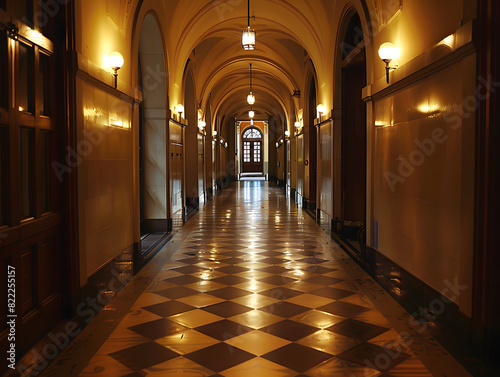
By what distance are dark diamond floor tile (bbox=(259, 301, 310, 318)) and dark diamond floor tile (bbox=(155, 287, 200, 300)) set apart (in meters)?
0.99

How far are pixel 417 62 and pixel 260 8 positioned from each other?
7570mm

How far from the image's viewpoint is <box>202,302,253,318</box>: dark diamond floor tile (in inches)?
177

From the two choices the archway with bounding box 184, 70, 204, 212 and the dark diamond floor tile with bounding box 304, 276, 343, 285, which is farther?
the archway with bounding box 184, 70, 204, 212

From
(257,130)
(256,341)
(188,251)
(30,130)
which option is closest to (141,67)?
(188,251)

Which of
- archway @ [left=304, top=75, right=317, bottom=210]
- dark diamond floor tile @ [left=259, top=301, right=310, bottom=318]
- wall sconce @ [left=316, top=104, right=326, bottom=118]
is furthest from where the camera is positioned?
archway @ [left=304, top=75, right=317, bottom=210]

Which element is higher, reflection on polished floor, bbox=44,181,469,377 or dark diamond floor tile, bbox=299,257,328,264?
dark diamond floor tile, bbox=299,257,328,264

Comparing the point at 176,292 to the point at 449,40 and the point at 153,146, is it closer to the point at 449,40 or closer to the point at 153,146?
the point at 449,40

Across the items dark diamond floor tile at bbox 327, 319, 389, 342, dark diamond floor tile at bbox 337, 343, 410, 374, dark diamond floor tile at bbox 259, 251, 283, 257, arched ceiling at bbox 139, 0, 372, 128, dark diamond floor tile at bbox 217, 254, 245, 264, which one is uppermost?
arched ceiling at bbox 139, 0, 372, 128

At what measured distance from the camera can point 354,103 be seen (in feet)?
28.1

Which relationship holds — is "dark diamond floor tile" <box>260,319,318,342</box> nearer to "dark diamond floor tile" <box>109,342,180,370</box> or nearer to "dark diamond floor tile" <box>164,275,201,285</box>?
"dark diamond floor tile" <box>109,342,180,370</box>

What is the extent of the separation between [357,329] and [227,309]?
1.29 meters

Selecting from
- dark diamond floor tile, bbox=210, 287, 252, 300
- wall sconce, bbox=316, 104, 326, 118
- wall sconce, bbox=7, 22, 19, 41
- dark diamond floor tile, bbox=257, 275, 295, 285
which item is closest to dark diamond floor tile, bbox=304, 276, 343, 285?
dark diamond floor tile, bbox=257, 275, 295, 285

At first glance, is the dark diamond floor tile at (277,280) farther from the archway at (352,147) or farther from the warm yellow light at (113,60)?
the warm yellow light at (113,60)

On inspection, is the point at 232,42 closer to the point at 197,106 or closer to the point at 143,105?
the point at 197,106
